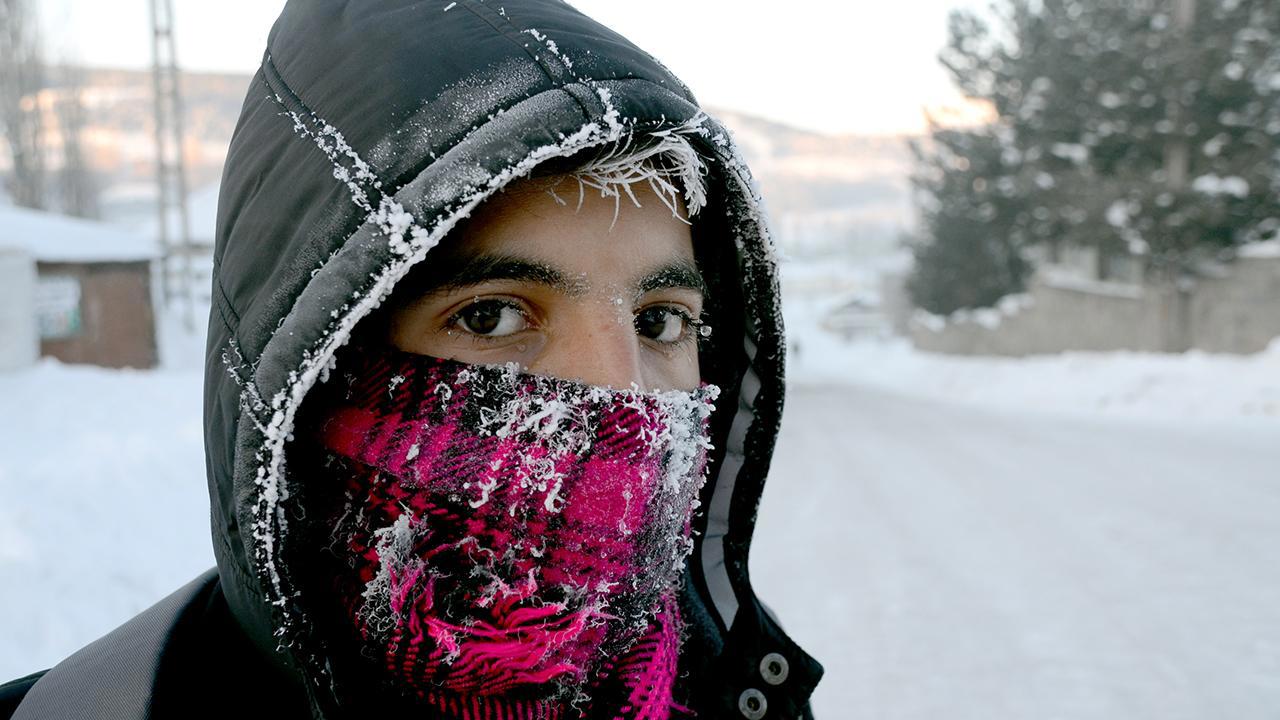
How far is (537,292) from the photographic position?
1281mm

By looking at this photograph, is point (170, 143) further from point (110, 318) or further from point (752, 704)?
point (752, 704)

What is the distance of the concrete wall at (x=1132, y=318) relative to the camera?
14805 mm

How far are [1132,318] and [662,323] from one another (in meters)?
19.3

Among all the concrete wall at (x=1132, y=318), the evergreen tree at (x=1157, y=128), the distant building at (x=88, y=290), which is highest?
the evergreen tree at (x=1157, y=128)

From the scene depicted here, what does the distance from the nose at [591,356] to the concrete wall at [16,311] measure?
1056 cm

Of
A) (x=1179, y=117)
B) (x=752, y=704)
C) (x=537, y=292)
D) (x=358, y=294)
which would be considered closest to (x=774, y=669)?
(x=752, y=704)

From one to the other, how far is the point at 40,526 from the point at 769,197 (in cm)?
430

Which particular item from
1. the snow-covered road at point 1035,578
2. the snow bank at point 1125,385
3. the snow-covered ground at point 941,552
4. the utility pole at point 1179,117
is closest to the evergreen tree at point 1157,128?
the utility pole at point 1179,117

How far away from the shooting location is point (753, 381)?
189 centimetres

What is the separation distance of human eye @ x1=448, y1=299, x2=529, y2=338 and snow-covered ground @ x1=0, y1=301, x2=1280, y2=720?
2901 millimetres

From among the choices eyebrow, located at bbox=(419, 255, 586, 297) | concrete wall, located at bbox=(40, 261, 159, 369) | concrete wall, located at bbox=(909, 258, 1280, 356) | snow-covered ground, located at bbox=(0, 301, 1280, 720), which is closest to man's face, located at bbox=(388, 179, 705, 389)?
eyebrow, located at bbox=(419, 255, 586, 297)

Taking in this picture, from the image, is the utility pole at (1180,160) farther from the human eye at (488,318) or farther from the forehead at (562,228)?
the human eye at (488,318)

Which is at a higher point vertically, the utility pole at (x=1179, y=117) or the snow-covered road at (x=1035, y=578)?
the utility pole at (x=1179, y=117)

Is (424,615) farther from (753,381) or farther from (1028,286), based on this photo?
(1028,286)
